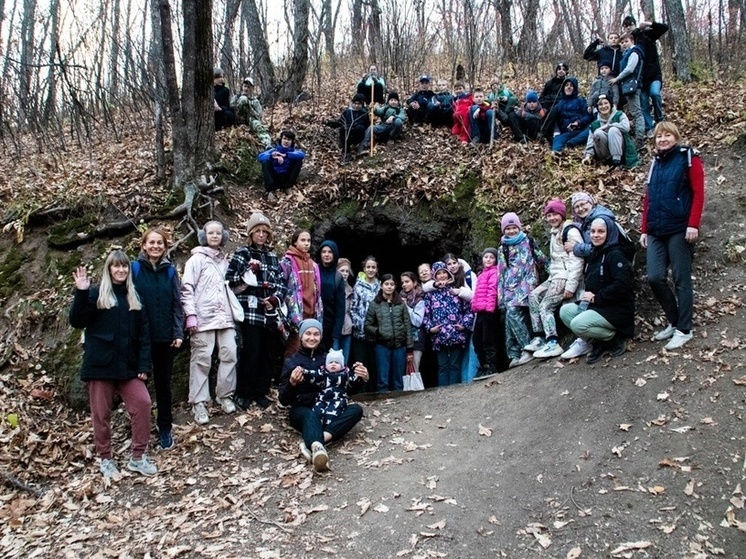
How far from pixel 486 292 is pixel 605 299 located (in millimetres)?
1887

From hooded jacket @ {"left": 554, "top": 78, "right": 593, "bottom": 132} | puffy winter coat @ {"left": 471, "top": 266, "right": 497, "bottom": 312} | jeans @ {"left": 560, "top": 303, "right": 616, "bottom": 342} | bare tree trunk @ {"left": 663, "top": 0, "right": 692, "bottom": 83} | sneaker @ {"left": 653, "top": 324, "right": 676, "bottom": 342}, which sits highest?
bare tree trunk @ {"left": 663, "top": 0, "right": 692, "bottom": 83}

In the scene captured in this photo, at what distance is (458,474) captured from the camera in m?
5.21

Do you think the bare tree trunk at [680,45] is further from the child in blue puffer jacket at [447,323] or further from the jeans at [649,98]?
the child in blue puffer jacket at [447,323]

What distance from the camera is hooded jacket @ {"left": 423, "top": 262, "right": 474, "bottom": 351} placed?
27.1ft

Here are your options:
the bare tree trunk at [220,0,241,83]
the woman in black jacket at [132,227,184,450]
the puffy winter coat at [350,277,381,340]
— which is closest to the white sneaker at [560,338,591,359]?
the puffy winter coat at [350,277,381,340]

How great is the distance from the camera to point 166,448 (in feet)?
19.3

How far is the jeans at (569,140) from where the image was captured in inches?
398

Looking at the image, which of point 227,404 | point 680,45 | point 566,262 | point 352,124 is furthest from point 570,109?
point 227,404

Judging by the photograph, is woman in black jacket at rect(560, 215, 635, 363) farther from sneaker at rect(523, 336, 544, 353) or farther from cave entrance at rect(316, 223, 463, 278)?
cave entrance at rect(316, 223, 463, 278)

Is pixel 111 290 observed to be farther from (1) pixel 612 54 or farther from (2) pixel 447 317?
(1) pixel 612 54

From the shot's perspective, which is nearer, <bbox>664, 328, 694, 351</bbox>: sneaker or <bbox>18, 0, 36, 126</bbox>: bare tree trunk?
<bbox>664, 328, 694, 351</bbox>: sneaker

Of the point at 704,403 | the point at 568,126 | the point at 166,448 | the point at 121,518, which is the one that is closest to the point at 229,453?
the point at 166,448

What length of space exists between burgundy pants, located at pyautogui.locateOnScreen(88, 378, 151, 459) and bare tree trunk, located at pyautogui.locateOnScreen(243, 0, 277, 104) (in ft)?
33.2

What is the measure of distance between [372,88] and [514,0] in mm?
7492
